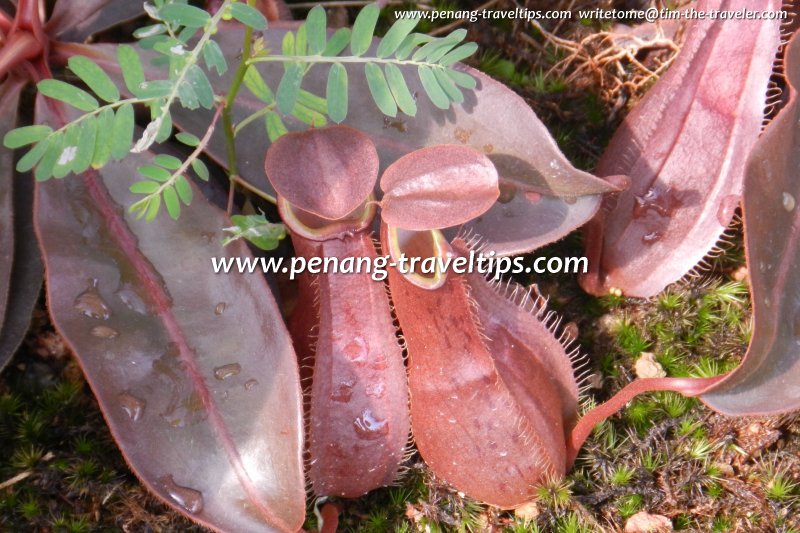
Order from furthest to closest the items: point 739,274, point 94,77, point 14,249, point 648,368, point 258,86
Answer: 1. point 739,274
2. point 648,368
3. point 14,249
4. point 258,86
5. point 94,77

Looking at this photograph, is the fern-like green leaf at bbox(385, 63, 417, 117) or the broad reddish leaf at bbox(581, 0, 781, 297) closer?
the fern-like green leaf at bbox(385, 63, 417, 117)

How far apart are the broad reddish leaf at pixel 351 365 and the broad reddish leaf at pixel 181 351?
10cm

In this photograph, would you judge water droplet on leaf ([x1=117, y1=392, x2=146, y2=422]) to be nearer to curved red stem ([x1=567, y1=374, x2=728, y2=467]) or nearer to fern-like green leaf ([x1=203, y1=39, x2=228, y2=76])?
fern-like green leaf ([x1=203, y1=39, x2=228, y2=76])

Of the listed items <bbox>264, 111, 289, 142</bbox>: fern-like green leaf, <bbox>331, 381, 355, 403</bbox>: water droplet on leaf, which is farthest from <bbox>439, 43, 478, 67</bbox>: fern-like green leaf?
<bbox>331, 381, 355, 403</bbox>: water droplet on leaf

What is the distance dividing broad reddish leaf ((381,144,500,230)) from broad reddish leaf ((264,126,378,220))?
0.19ft

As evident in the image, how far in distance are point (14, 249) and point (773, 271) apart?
1693mm

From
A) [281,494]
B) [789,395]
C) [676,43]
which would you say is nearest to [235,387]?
[281,494]

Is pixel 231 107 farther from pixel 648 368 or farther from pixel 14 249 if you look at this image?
pixel 648 368

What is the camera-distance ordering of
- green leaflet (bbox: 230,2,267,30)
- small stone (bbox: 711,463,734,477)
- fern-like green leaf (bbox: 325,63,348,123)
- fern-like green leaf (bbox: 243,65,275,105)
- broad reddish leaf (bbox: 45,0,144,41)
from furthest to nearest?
1. broad reddish leaf (bbox: 45,0,144,41)
2. small stone (bbox: 711,463,734,477)
3. fern-like green leaf (bbox: 243,65,275,105)
4. fern-like green leaf (bbox: 325,63,348,123)
5. green leaflet (bbox: 230,2,267,30)

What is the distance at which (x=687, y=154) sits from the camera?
1770 millimetres

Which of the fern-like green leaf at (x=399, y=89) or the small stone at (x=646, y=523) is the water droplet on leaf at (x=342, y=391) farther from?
the small stone at (x=646, y=523)

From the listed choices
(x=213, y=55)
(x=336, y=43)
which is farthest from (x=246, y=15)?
(x=336, y=43)

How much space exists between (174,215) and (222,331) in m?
0.26

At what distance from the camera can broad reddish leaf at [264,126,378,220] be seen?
152cm
